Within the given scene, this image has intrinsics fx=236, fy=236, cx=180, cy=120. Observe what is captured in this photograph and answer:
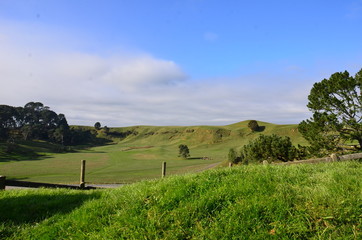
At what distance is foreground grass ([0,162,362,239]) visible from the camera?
15.3ft

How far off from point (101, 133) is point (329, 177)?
18788cm

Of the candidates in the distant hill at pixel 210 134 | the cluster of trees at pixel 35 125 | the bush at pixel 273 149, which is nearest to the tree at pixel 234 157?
the bush at pixel 273 149

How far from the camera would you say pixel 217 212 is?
17.6ft

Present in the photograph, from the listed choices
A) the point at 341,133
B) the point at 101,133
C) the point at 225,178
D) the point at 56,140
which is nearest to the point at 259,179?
the point at 225,178

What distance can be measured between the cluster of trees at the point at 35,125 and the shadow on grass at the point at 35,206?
11622cm

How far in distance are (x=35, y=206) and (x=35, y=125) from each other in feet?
465

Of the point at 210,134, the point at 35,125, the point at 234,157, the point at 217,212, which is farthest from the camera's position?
the point at 210,134

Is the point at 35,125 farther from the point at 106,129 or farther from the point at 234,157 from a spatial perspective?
the point at 234,157

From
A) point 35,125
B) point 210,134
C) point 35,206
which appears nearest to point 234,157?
point 35,206

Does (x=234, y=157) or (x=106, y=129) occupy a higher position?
(x=106, y=129)

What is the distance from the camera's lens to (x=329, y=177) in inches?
251

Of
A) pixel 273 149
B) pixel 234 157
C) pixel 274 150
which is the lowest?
pixel 234 157

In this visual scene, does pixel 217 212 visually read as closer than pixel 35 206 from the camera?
Yes

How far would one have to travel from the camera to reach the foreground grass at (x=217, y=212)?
184 inches
